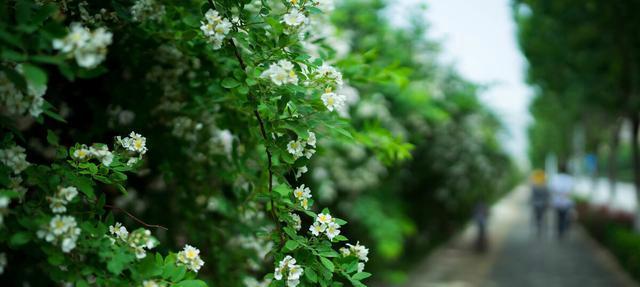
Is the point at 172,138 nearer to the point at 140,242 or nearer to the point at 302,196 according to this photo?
the point at 302,196

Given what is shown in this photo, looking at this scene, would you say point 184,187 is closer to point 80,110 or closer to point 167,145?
point 167,145

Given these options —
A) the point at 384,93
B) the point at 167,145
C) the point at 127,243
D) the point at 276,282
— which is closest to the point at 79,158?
the point at 127,243

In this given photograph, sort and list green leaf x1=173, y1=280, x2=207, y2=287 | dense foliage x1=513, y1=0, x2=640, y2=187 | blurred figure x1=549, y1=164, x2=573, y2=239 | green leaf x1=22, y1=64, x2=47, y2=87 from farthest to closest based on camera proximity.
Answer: blurred figure x1=549, y1=164, x2=573, y2=239
dense foliage x1=513, y1=0, x2=640, y2=187
green leaf x1=173, y1=280, x2=207, y2=287
green leaf x1=22, y1=64, x2=47, y2=87

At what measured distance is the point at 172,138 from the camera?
2.87 meters

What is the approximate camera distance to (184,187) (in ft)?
9.91

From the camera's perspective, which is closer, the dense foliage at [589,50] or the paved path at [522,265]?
the dense foliage at [589,50]

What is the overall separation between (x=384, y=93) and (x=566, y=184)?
763cm

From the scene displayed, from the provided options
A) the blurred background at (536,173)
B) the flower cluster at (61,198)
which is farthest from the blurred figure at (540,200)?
the flower cluster at (61,198)

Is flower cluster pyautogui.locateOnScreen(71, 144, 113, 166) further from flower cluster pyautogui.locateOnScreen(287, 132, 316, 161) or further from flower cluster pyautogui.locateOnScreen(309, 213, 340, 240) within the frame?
flower cluster pyautogui.locateOnScreen(309, 213, 340, 240)

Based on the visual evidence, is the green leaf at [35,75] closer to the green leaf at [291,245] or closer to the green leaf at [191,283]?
the green leaf at [191,283]

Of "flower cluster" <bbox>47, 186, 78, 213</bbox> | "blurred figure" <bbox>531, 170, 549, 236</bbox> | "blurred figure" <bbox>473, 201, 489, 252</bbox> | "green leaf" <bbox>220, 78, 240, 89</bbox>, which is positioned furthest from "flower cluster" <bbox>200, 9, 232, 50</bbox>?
"blurred figure" <bbox>531, 170, 549, 236</bbox>

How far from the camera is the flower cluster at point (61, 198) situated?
5.38 feet

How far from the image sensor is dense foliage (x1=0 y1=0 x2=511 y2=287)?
163 centimetres

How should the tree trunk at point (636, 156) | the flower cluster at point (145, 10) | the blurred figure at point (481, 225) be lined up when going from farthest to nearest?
1. the blurred figure at point (481, 225)
2. the tree trunk at point (636, 156)
3. the flower cluster at point (145, 10)
